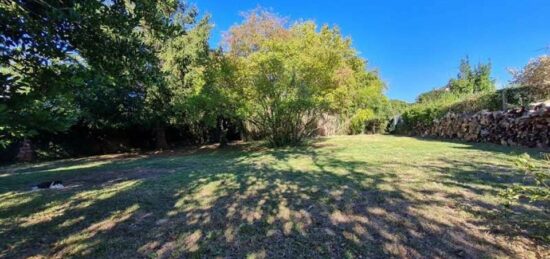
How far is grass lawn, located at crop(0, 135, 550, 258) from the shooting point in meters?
2.38

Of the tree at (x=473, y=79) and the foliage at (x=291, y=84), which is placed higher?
the tree at (x=473, y=79)

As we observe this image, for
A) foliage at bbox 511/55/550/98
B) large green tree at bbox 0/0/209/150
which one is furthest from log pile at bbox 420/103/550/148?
large green tree at bbox 0/0/209/150

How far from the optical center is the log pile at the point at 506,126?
7.29 m

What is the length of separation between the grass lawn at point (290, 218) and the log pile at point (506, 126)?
339 centimetres

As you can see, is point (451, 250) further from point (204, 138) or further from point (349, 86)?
point (204, 138)

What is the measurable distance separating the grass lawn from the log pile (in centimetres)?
339

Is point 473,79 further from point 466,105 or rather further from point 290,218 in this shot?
point 290,218

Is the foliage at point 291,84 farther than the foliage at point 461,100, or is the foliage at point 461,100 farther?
the foliage at point 461,100

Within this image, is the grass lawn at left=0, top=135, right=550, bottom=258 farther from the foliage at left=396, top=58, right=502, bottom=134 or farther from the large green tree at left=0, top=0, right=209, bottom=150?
the foliage at left=396, top=58, right=502, bottom=134

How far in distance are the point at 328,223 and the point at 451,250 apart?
952mm

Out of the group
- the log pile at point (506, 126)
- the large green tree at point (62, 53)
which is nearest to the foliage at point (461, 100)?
the log pile at point (506, 126)

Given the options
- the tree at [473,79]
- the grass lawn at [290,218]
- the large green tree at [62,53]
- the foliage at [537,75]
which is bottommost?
the grass lawn at [290,218]

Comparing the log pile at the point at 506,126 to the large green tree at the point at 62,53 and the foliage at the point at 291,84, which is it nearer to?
the foliage at the point at 291,84

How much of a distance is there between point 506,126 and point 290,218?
26.2ft
